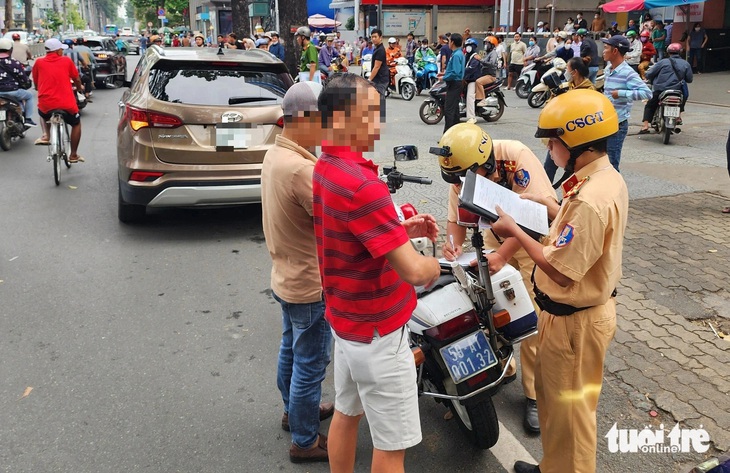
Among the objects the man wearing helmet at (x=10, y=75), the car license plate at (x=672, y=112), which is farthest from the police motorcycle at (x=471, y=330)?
the man wearing helmet at (x=10, y=75)

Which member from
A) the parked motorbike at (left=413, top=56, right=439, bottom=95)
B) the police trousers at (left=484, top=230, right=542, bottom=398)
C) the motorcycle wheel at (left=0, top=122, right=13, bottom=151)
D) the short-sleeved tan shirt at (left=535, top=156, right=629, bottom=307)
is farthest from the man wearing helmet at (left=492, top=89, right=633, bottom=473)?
the parked motorbike at (left=413, top=56, right=439, bottom=95)

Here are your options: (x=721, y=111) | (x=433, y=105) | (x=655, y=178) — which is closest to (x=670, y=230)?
(x=655, y=178)

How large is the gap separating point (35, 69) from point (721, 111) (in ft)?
44.8

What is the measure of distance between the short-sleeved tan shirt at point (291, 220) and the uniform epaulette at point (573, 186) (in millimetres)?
1051

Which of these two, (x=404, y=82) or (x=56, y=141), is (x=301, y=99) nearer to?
(x=56, y=141)

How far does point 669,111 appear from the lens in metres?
10.6

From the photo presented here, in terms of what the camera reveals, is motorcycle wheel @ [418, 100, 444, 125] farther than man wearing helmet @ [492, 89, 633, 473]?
Yes

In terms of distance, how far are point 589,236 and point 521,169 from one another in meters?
0.97

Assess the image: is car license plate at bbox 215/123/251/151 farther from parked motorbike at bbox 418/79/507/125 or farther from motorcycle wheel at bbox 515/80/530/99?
motorcycle wheel at bbox 515/80/530/99

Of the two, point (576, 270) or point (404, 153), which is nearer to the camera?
point (576, 270)

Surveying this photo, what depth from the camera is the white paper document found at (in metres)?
2.54

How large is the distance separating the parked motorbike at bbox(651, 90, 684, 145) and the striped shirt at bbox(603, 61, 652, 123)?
13.7 feet

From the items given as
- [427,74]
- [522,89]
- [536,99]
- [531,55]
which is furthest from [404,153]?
[531,55]

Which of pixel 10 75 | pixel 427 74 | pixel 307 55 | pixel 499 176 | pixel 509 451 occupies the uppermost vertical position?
pixel 307 55
